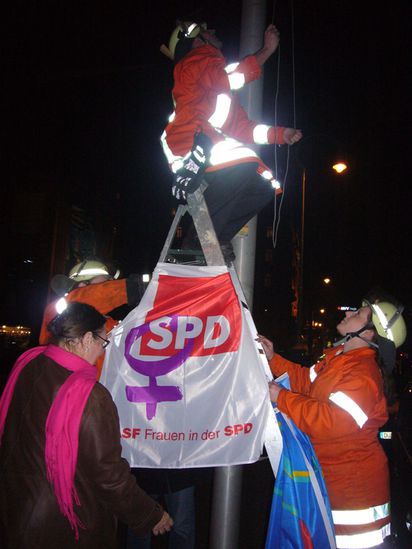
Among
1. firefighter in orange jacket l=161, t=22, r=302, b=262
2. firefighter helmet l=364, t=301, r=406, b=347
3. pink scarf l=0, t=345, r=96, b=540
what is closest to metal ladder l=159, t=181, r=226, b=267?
firefighter in orange jacket l=161, t=22, r=302, b=262

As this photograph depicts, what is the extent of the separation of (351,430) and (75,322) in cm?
173

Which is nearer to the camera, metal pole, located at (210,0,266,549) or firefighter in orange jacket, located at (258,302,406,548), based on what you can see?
firefighter in orange jacket, located at (258,302,406,548)

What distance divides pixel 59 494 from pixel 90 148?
25.2 ft

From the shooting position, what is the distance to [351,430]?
2.48m

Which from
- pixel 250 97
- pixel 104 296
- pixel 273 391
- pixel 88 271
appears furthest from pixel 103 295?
pixel 250 97

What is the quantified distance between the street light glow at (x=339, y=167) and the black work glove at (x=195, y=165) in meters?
9.55

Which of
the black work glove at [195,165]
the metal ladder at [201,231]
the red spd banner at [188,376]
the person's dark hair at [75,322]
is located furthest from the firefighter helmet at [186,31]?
A: the person's dark hair at [75,322]

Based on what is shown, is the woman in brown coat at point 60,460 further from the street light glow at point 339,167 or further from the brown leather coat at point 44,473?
the street light glow at point 339,167

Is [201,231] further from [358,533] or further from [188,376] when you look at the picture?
[358,533]

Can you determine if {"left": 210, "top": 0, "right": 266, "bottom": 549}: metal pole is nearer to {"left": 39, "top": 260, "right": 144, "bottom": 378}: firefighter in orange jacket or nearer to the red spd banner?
the red spd banner

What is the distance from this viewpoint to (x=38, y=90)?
7.04 metres

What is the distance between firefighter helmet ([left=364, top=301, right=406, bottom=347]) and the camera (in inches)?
124

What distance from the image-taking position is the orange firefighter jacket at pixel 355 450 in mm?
2502

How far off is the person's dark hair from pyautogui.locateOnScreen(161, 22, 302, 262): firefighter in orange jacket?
87 centimetres
